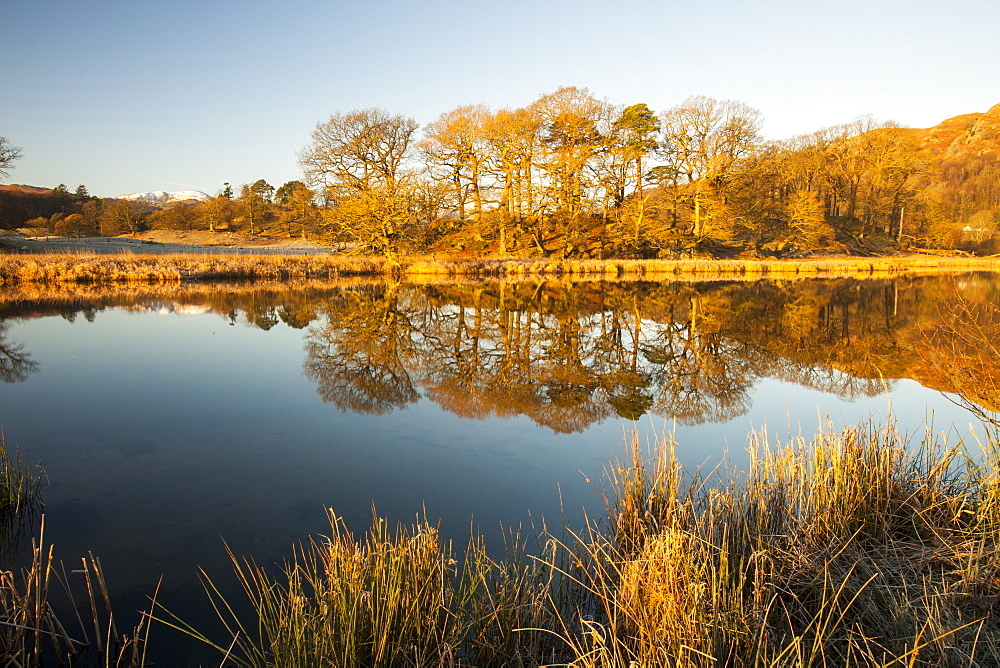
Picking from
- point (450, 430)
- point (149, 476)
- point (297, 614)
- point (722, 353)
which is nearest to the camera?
point (297, 614)

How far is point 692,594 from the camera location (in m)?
2.15

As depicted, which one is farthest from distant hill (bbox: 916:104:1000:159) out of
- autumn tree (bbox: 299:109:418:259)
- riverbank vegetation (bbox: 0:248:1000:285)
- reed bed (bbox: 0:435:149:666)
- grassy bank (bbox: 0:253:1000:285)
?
reed bed (bbox: 0:435:149:666)

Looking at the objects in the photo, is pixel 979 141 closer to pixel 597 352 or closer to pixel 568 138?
pixel 568 138

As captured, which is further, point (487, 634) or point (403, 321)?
point (403, 321)

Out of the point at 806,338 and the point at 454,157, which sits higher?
the point at 454,157

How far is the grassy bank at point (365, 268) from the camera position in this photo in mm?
21094

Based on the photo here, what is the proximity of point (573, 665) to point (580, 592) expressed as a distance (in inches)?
36.2

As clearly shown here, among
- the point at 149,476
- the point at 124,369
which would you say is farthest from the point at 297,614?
the point at 124,369

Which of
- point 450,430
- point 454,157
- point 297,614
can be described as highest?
point 454,157

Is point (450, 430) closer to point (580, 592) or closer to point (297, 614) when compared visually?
point (580, 592)

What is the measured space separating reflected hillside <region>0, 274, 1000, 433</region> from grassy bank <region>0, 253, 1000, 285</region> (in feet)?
13.4

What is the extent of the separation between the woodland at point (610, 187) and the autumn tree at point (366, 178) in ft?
0.23

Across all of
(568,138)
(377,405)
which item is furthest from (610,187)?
(377,405)

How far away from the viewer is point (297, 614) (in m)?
2.15
